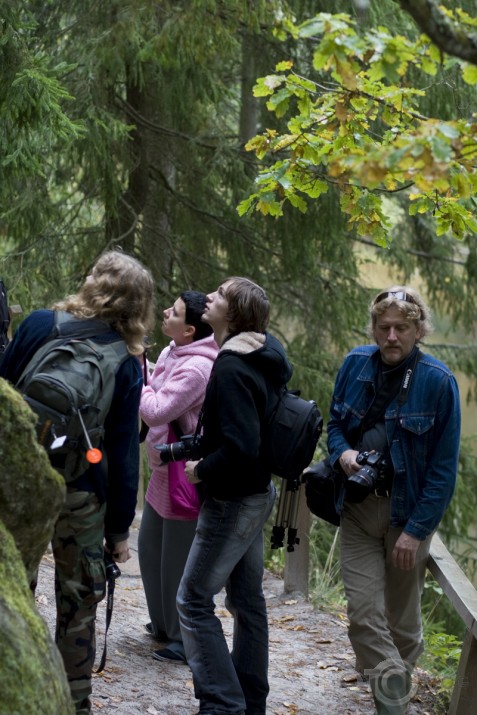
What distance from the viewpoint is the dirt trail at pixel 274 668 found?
4.68m

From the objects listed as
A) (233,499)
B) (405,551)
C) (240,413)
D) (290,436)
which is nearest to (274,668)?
(405,551)

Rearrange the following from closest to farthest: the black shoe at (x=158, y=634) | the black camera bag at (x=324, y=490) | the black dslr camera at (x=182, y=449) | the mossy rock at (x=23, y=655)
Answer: the mossy rock at (x=23, y=655) < the black dslr camera at (x=182, y=449) < the black camera bag at (x=324, y=490) < the black shoe at (x=158, y=634)

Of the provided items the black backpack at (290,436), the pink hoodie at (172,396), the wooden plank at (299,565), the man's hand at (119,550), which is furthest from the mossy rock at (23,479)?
the wooden plank at (299,565)

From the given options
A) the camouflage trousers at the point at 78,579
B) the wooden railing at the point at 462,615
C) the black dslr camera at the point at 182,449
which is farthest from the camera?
the wooden railing at the point at 462,615

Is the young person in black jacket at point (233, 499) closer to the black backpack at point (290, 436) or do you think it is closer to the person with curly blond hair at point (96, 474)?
the black backpack at point (290, 436)

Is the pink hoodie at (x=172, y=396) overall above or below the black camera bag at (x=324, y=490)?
above

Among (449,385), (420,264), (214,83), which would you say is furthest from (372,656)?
(420,264)

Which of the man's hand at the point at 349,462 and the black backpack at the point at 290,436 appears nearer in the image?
the black backpack at the point at 290,436

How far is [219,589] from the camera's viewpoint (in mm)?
4223

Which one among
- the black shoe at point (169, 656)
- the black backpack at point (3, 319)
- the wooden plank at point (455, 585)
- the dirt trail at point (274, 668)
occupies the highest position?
the black backpack at point (3, 319)

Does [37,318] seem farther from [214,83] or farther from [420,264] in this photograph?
[420,264]

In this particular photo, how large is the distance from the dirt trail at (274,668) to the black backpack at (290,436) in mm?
1341

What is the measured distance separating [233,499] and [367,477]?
0.63m

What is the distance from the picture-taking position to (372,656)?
448cm
